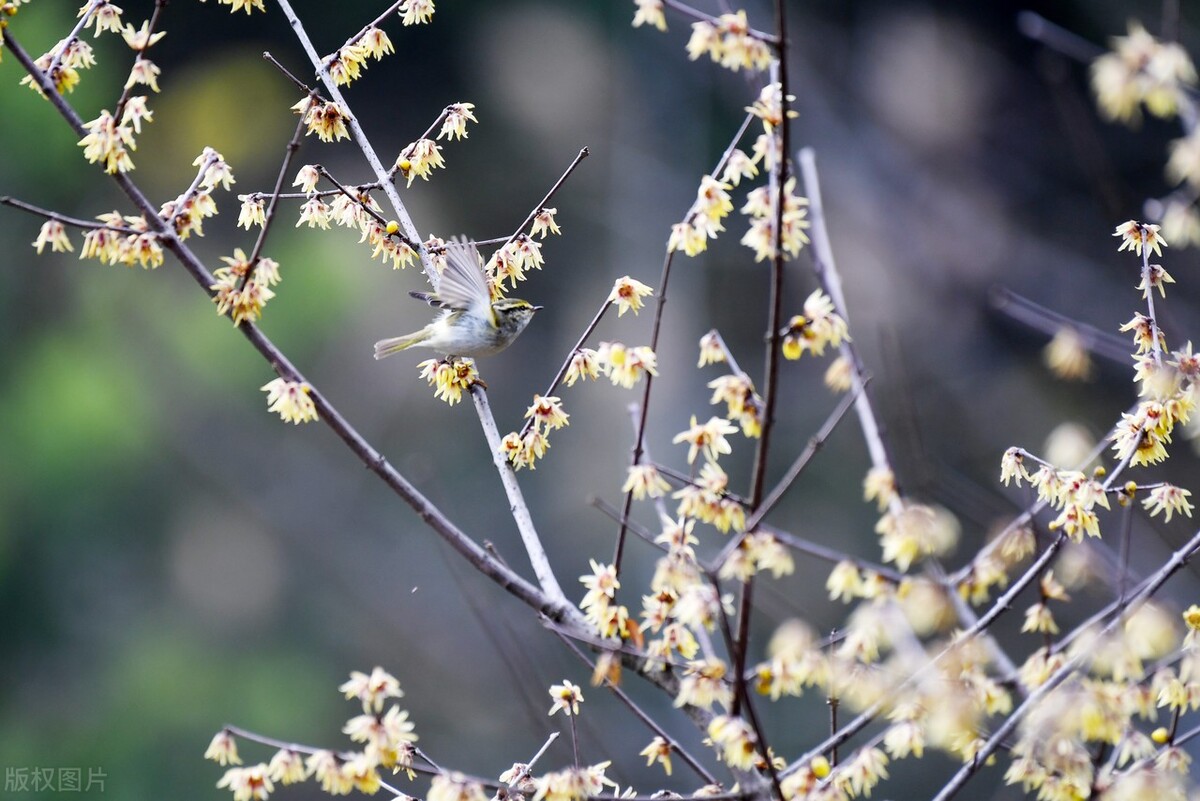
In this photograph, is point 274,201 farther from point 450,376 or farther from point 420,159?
point 450,376

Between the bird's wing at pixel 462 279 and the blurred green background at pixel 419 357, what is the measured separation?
419cm

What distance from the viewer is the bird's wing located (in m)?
2.02

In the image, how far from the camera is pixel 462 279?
2105mm

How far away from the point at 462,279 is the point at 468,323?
0.72 m

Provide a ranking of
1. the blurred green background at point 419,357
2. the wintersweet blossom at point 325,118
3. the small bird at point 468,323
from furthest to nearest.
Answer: the blurred green background at point 419,357
the small bird at point 468,323
the wintersweet blossom at point 325,118

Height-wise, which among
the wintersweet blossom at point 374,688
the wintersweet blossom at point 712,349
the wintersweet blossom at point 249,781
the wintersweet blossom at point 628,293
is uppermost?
the wintersweet blossom at point 628,293

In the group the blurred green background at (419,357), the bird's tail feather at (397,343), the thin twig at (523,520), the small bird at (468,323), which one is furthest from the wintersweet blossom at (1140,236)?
the blurred green background at (419,357)

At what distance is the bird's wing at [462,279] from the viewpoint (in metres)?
2.02

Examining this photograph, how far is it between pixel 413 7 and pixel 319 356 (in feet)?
18.0

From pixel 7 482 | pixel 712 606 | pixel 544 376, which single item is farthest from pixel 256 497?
pixel 712 606

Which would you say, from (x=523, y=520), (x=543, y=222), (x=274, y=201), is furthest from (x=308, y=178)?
(x=523, y=520)

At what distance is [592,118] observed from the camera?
8461 millimetres

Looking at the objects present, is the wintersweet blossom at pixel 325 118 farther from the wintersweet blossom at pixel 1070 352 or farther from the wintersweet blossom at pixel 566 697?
the wintersweet blossom at pixel 1070 352

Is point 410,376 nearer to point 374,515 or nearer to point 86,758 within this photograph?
point 374,515
